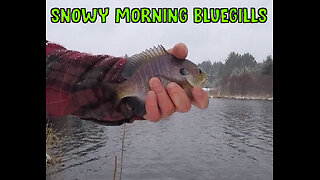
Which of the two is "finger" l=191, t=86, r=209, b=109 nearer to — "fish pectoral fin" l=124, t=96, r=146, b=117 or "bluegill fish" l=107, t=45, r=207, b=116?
"bluegill fish" l=107, t=45, r=207, b=116

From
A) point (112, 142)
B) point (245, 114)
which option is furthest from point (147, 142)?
point (245, 114)

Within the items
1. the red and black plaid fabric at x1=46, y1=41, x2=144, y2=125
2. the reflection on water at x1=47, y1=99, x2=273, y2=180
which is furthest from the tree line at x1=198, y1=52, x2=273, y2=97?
the red and black plaid fabric at x1=46, y1=41, x2=144, y2=125

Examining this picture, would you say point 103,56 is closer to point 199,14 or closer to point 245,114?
point 199,14

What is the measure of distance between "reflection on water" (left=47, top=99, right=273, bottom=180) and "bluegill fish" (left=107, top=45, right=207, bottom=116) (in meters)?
11.3

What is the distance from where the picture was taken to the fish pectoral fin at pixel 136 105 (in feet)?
7.35

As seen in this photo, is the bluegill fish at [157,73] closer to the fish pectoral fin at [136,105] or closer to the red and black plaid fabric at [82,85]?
the fish pectoral fin at [136,105]

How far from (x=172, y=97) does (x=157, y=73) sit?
197 mm

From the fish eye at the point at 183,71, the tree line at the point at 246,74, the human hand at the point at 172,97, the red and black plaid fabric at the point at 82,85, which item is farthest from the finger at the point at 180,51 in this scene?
the tree line at the point at 246,74

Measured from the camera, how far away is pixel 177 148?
1912cm

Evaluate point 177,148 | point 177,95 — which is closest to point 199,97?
point 177,95

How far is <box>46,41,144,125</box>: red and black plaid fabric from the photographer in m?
2.41

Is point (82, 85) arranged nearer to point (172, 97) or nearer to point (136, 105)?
point (136, 105)

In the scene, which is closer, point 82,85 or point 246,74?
point 82,85

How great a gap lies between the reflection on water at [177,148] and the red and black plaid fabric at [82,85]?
10746mm
